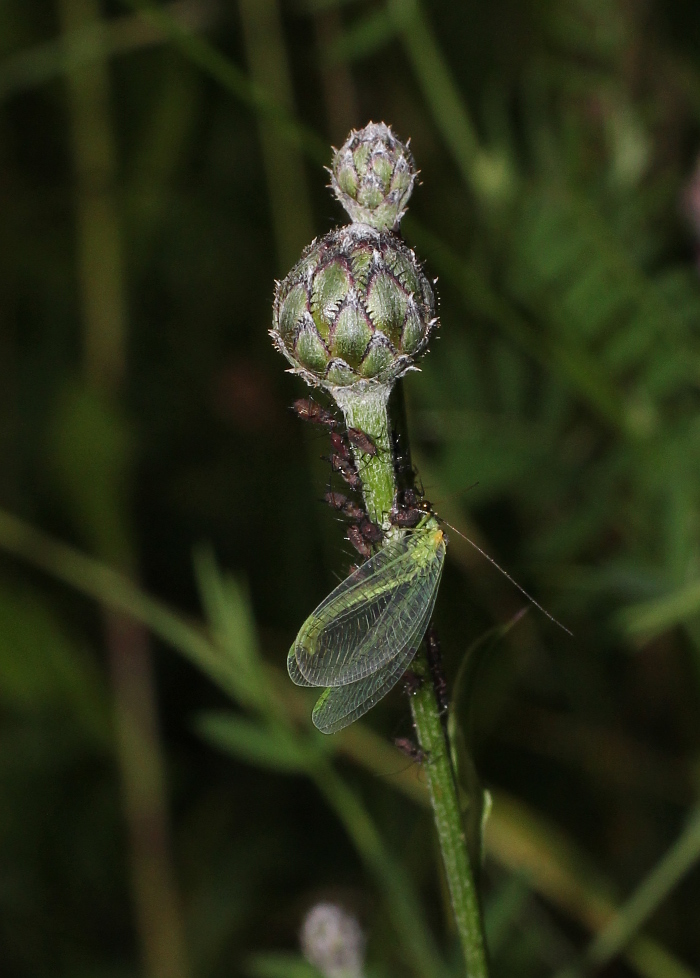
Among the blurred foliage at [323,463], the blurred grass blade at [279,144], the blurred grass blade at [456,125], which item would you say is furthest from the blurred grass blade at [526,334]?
the blurred grass blade at [279,144]

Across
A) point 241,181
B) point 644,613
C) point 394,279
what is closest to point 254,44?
point 241,181

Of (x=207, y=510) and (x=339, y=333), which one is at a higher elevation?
(x=207, y=510)

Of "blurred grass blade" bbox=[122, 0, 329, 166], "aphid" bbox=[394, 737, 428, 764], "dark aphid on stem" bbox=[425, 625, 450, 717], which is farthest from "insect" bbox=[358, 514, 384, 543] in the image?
"blurred grass blade" bbox=[122, 0, 329, 166]

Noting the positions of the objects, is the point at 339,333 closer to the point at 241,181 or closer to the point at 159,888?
the point at 159,888

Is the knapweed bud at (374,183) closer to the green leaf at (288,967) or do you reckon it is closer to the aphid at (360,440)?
the aphid at (360,440)

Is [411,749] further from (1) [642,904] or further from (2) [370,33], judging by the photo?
(2) [370,33]

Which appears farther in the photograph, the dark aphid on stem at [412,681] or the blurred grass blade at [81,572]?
the blurred grass blade at [81,572]
